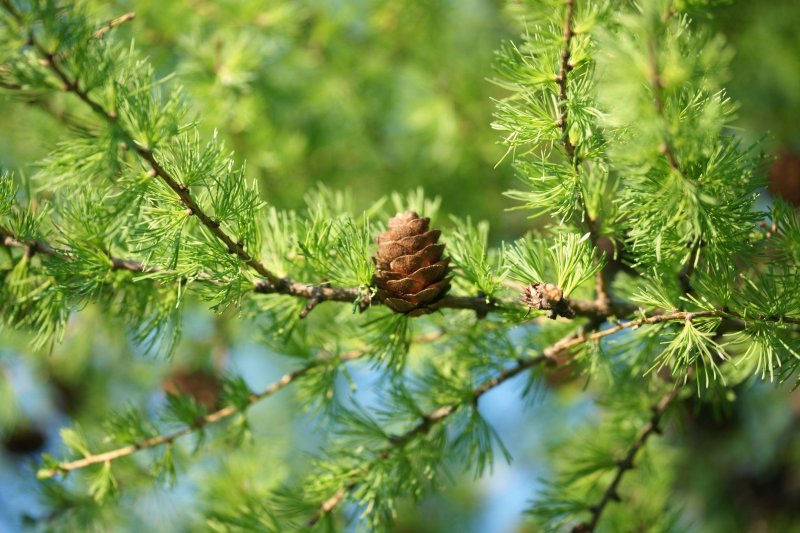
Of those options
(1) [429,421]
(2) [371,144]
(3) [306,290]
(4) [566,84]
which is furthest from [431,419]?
(2) [371,144]

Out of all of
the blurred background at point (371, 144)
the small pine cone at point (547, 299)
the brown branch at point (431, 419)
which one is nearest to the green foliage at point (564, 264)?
the small pine cone at point (547, 299)

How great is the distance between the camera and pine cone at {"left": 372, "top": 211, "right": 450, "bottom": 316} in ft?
2.21

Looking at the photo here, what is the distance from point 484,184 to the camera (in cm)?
171

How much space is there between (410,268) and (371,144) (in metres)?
1.08

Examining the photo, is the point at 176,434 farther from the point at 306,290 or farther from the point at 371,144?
the point at 371,144

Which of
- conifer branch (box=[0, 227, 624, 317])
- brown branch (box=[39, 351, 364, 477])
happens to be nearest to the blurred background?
brown branch (box=[39, 351, 364, 477])

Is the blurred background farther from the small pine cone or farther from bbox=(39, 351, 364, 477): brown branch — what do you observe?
the small pine cone

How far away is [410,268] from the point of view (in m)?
0.68

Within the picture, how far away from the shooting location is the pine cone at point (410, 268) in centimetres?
67

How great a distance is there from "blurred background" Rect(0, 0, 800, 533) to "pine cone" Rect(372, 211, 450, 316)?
0.66m

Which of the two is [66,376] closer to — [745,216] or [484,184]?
[484,184]

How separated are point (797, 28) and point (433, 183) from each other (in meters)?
0.89

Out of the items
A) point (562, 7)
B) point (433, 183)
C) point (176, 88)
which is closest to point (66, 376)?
point (433, 183)

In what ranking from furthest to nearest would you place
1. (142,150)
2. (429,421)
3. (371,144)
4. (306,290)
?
(371,144) → (429,421) → (306,290) → (142,150)
